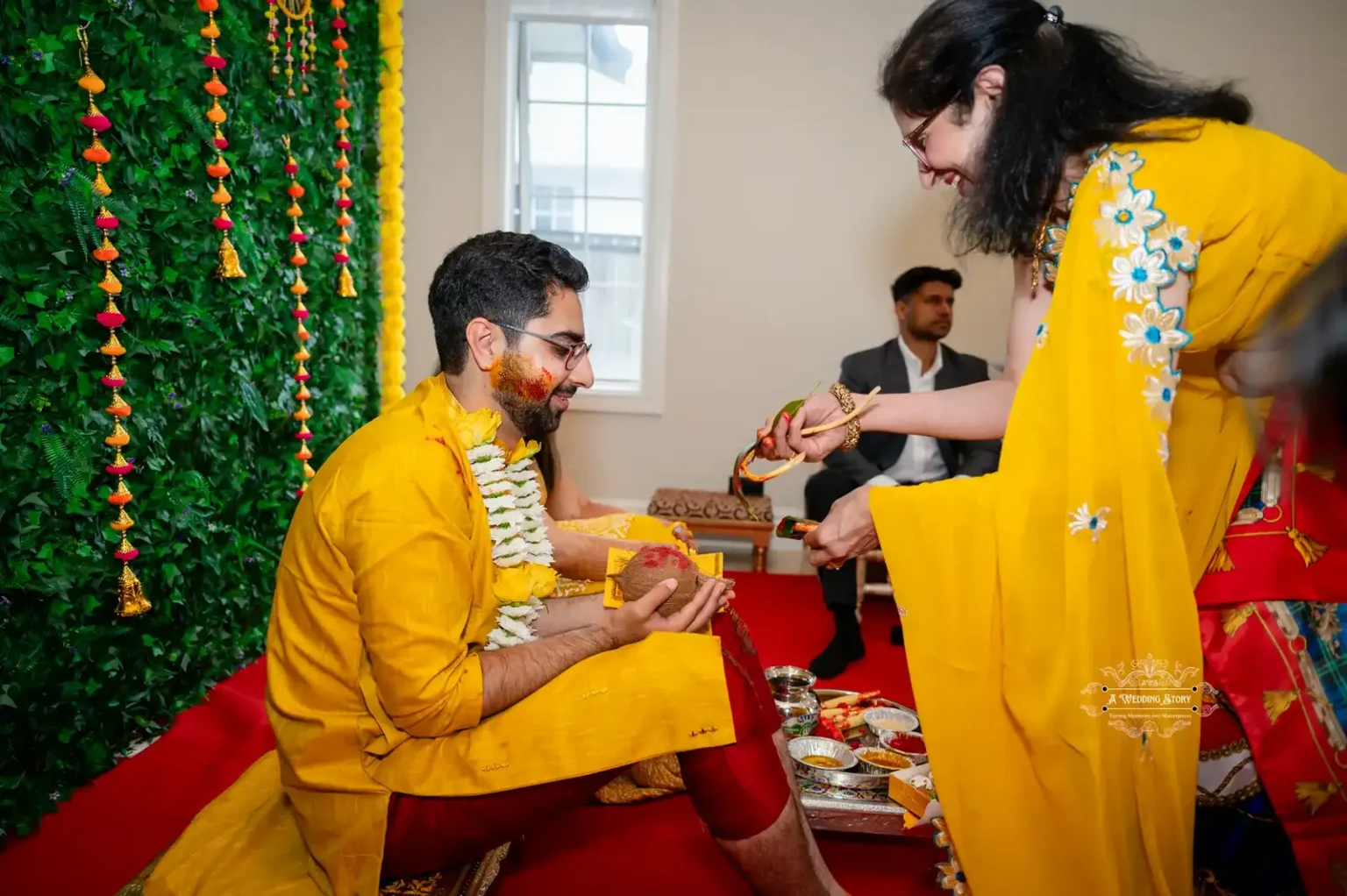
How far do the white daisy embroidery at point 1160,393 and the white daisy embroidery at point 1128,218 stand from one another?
234 mm

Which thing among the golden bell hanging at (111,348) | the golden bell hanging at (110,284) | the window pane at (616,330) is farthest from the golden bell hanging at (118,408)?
the window pane at (616,330)

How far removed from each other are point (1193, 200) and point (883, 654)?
133 inches

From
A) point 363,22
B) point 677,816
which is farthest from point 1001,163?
point 363,22

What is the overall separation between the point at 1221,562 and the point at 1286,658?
0.22 metres

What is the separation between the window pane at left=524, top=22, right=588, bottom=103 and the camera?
641 cm

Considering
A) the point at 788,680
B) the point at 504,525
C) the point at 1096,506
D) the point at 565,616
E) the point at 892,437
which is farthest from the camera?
the point at 892,437

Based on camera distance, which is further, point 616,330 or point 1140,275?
point 616,330

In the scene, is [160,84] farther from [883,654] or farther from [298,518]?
[883,654]

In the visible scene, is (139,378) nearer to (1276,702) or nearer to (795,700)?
(795,700)

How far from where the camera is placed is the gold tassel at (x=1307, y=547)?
175 cm

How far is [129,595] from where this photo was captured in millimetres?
3008

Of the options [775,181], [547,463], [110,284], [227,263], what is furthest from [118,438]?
[775,181]

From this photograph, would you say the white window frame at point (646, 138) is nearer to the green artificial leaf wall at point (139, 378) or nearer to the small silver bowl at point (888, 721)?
the green artificial leaf wall at point (139, 378)

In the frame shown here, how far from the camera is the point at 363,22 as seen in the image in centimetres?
523
